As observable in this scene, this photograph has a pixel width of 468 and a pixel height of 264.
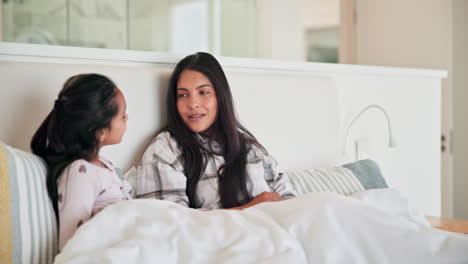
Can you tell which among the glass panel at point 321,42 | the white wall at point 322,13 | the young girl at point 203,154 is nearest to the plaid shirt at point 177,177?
the young girl at point 203,154

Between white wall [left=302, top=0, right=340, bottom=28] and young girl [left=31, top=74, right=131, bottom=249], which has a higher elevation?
white wall [left=302, top=0, right=340, bottom=28]

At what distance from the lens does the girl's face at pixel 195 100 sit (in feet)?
5.44

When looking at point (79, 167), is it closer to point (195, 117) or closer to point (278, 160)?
point (195, 117)

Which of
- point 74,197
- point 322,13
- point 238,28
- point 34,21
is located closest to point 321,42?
point 322,13

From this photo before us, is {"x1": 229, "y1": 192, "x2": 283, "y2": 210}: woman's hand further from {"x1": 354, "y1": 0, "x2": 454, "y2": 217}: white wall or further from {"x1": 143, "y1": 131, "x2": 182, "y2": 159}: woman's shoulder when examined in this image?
{"x1": 354, "y1": 0, "x2": 454, "y2": 217}: white wall

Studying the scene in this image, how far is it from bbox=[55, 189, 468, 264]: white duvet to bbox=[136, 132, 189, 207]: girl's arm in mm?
301

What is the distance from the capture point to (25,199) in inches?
46.1

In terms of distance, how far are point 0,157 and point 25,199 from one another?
0.10m

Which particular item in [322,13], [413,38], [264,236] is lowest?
[264,236]

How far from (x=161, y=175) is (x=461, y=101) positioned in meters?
2.20

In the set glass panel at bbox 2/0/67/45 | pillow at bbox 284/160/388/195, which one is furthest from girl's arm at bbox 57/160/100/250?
glass panel at bbox 2/0/67/45

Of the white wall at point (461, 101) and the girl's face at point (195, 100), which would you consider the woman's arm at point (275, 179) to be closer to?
the girl's face at point (195, 100)

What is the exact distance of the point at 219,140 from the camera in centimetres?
173

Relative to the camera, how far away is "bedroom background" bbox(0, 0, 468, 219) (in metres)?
2.85
